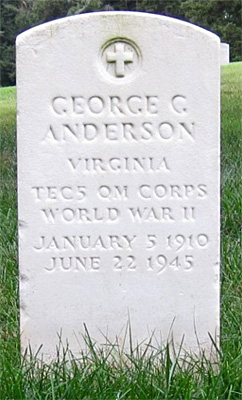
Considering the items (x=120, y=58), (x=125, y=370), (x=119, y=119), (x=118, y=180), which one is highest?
(x=120, y=58)

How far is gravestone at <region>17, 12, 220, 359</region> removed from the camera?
3.13 metres

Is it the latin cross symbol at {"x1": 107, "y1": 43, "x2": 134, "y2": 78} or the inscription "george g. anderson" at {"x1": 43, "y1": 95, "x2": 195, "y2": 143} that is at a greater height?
the latin cross symbol at {"x1": 107, "y1": 43, "x2": 134, "y2": 78}

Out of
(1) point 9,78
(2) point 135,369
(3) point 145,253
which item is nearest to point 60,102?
(3) point 145,253

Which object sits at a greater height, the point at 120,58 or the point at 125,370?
the point at 120,58

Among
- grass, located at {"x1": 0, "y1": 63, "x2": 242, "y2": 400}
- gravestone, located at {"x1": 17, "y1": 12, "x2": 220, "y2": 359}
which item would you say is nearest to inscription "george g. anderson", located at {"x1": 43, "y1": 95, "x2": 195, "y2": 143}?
gravestone, located at {"x1": 17, "y1": 12, "x2": 220, "y2": 359}

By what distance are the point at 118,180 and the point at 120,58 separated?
512mm

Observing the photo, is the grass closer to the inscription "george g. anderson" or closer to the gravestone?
the gravestone

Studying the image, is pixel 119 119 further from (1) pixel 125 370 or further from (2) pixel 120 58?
(1) pixel 125 370

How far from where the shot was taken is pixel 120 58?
3139 millimetres

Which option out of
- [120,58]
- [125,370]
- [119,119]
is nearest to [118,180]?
[119,119]

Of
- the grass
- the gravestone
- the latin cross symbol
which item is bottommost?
the grass

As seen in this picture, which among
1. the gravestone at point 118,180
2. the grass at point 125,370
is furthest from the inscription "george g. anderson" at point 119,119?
the grass at point 125,370

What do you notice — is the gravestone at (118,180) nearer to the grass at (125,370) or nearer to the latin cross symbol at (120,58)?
the latin cross symbol at (120,58)

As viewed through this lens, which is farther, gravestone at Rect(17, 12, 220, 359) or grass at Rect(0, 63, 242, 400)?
gravestone at Rect(17, 12, 220, 359)
